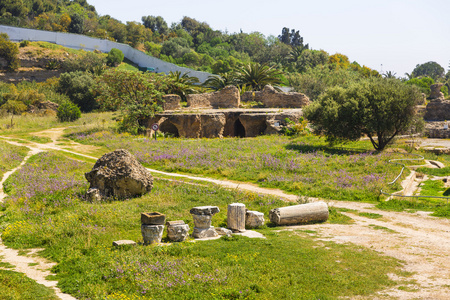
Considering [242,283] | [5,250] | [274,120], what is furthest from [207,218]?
[274,120]

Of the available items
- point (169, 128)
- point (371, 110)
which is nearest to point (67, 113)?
point (169, 128)

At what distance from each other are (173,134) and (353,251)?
26.3m

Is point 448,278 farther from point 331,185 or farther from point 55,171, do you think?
point 55,171

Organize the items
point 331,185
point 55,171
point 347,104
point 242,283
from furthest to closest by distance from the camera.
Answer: point 347,104 → point 55,171 → point 331,185 → point 242,283

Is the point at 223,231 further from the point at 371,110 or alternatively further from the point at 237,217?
the point at 371,110

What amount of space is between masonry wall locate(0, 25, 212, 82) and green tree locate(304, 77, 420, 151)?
148 feet

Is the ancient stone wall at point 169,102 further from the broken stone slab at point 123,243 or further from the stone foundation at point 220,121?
the broken stone slab at point 123,243

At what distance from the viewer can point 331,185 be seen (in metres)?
19.3

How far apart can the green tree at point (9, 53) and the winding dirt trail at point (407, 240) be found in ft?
193

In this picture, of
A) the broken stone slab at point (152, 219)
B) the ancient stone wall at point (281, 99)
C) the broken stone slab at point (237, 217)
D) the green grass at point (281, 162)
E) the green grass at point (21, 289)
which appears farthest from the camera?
the ancient stone wall at point (281, 99)

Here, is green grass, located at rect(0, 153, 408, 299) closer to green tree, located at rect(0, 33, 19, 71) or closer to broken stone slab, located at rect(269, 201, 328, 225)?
broken stone slab, located at rect(269, 201, 328, 225)

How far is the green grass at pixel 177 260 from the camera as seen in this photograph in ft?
29.1

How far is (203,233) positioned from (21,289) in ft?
16.9

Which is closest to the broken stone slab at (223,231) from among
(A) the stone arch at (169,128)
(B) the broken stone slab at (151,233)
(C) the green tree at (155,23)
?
(B) the broken stone slab at (151,233)
